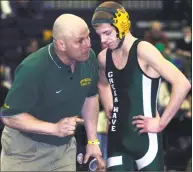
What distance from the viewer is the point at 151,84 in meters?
5.52

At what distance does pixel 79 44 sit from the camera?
16.7ft

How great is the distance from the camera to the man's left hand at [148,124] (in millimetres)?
5523

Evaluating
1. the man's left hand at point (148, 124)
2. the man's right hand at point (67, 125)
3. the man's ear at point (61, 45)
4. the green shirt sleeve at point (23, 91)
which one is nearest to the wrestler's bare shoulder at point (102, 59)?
the man's left hand at point (148, 124)

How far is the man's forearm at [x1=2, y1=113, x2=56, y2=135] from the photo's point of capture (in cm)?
498

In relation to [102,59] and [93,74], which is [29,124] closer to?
[93,74]

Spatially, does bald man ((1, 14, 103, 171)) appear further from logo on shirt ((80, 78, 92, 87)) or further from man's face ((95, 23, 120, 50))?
man's face ((95, 23, 120, 50))

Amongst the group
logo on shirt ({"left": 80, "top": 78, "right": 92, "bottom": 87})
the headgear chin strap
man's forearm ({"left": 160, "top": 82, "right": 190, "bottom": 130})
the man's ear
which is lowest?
man's forearm ({"left": 160, "top": 82, "right": 190, "bottom": 130})

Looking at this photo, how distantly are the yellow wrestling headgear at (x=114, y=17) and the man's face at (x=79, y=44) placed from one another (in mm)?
418

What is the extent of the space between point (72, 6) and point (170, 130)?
694cm

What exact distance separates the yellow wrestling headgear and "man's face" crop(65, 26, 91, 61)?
1.37 ft

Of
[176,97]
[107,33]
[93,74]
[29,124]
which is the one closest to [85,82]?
[93,74]

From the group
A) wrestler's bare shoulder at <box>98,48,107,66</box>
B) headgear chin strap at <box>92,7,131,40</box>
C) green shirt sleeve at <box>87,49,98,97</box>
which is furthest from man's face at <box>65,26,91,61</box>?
wrestler's bare shoulder at <box>98,48,107,66</box>

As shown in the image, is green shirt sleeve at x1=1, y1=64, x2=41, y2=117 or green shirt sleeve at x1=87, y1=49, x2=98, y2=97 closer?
green shirt sleeve at x1=1, y1=64, x2=41, y2=117

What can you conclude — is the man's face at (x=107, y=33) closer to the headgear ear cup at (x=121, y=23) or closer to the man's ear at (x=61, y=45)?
the headgear ear cup at (x=121, y=23)
